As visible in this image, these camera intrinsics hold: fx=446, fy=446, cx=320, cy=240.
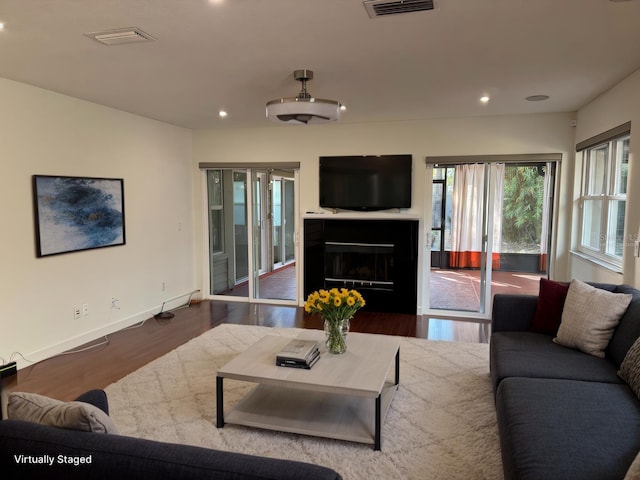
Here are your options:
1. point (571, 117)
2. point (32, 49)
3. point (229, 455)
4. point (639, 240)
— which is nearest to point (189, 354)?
point (32, 49)

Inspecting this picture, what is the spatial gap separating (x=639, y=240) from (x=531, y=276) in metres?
2.27

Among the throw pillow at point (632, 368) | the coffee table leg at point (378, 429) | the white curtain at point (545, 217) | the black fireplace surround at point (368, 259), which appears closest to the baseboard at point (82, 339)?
the black fireplace surround at point (368, 259)

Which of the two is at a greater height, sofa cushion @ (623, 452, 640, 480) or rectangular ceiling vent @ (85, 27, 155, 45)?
rectangular ceiling vent @ (85, 27, 155, 45)

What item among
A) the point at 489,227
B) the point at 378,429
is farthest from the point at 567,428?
the point at 489,227

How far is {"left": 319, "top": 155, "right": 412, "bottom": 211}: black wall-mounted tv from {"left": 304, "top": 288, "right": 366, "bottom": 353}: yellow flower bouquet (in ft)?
9.53

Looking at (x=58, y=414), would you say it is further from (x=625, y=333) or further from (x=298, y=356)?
(x=625, y=333)

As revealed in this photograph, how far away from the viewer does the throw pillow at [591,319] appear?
2.81m

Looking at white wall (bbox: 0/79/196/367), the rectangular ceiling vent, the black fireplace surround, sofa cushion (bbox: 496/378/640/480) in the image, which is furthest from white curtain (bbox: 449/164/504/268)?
the rectangular ceiling vent

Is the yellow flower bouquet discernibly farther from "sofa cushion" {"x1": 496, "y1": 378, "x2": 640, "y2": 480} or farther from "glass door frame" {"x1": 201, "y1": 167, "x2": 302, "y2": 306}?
"glass door frame" {"x1": 201, "y1": 167, "x2": 302, "y2": 306}

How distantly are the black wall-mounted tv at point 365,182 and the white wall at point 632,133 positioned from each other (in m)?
2.09

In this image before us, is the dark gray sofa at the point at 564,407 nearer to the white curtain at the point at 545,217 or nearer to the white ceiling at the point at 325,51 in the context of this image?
the white ceiling at the point at 325,51

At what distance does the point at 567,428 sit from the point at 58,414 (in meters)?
1.99

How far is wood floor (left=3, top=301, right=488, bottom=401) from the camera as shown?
11.8ft

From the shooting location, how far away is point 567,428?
1924 millimetres
